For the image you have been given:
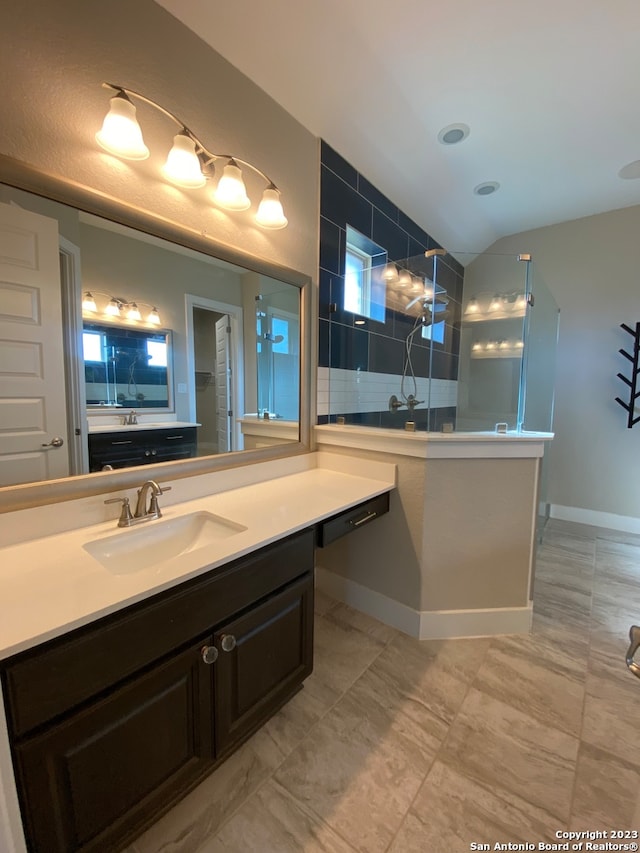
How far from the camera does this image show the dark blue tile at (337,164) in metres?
2.01

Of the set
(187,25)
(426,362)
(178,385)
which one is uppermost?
(187,25)

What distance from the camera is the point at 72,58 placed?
1088 millimetres

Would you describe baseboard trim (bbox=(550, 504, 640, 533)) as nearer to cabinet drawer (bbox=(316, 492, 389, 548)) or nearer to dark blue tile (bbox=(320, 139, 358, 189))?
cabinet drawer (bbox=(316, 492, 389, 548))

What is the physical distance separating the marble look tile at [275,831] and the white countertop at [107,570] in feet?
2.58

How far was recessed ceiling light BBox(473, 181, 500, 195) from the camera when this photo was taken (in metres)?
2.68

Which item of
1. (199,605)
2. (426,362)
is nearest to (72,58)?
(199,605)

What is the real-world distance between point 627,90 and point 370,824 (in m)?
3.40

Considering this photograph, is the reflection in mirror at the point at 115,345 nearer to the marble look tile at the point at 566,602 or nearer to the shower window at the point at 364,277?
the shower window at the point at 364,277

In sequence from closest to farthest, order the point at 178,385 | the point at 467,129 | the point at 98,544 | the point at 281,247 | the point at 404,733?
the point at 98,544 < the point at 404,733 < the point at 178,385 < the point at 281,247 < the point at 467,129

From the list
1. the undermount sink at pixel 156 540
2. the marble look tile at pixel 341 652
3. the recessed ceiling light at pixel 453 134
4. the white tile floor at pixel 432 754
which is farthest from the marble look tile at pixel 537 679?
the recessed ceiling light at pixel 453 134

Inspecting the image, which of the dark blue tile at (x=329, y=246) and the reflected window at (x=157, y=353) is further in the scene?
the dark blue tile at (x=329, y=246)

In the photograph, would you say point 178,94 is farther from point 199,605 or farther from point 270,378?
point 199,605

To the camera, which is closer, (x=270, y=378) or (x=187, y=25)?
(x=187, y=25)

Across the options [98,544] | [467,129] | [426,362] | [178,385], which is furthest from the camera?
[426,362]
